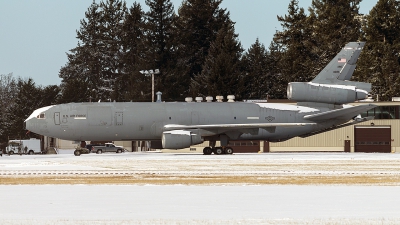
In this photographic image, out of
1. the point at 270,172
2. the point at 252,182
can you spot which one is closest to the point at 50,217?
the point at 252,182

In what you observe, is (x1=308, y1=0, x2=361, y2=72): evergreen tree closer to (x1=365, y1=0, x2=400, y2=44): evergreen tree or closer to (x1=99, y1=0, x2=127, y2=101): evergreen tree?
(x1=365, y1=0, x2=400, y2=44): evergreen tree

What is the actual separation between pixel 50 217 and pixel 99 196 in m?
5.38

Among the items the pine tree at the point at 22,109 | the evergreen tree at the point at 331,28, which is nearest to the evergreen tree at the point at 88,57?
the pine tree at the point at 22,109

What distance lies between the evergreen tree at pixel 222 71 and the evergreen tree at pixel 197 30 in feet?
31.0

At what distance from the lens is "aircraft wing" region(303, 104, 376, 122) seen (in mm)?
65625

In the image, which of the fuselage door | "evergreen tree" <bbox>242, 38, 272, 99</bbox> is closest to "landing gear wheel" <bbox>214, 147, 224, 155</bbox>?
the fuselage door

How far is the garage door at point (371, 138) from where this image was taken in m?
81.8

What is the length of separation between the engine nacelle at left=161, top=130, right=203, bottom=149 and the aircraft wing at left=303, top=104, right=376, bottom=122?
10.9 meters

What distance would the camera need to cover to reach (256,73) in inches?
5217

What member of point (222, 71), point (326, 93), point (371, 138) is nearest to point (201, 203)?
point (326, 93)

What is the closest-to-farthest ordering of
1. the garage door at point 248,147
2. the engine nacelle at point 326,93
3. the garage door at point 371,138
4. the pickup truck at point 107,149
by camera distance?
1. the engine nacelle at point 326,93
2. the garage door at point 371,138
3. the garage door at point 248,147
4. the pickup truck at point 107,149

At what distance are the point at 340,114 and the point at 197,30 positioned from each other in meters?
72.0

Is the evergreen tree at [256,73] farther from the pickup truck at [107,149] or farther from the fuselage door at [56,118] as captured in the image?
the fuselage door at [56,118]

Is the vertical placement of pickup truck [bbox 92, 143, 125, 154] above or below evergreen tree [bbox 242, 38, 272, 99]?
below
